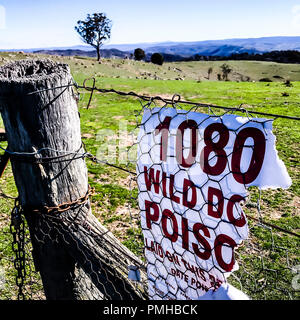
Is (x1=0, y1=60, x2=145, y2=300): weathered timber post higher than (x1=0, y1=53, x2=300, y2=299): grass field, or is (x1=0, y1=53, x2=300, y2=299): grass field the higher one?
(x1=0, y1=60, x2=145, y2=300): weathered timber post

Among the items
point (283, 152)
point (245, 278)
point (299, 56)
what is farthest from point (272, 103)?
point (299, 56)

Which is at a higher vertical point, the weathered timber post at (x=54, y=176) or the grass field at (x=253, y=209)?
the weathered timber post at (x=54, y=176)

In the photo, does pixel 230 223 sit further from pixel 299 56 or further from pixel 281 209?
pixel 299 56

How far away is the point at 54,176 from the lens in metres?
1.52

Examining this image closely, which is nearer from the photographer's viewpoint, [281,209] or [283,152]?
[281,209]

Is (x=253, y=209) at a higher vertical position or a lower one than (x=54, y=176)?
lower

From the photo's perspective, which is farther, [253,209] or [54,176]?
[253,209]

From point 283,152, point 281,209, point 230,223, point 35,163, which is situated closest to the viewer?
point 230,223

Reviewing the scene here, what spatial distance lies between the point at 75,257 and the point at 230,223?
0.95m

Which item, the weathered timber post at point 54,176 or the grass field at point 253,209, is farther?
the grass field at point 253,209

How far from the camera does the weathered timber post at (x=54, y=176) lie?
141 centimetres

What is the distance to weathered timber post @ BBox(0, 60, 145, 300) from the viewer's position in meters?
1.41

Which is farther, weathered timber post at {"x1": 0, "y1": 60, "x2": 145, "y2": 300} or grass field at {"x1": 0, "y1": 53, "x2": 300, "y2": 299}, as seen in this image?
grass field at {"x1": 0, "y1": 53, "x2": 300, "y2": 299}
